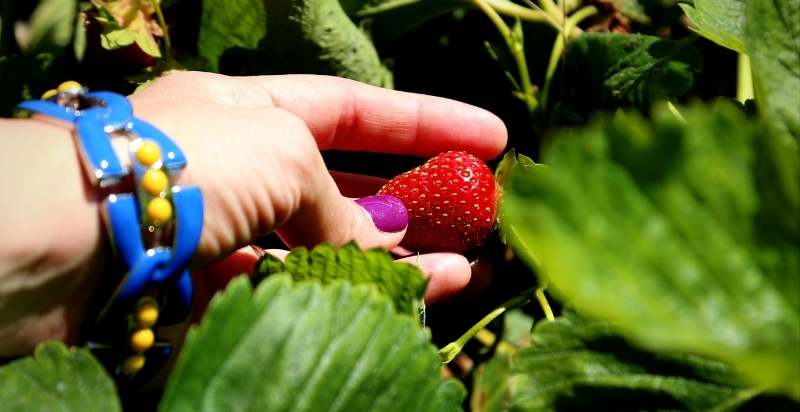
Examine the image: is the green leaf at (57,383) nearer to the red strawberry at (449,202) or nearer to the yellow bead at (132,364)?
the yellow bead at (132,364)

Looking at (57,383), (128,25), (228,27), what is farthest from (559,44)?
(57,383)

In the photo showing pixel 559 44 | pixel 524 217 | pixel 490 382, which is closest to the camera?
pixel 524 217

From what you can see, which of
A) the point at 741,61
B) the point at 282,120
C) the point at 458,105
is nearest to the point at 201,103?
the point at 282,120

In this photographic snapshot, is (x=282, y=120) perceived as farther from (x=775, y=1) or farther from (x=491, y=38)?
(x=491, y=38)

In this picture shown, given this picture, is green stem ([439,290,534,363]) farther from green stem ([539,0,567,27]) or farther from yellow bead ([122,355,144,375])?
green stem ([539,0,567,27])

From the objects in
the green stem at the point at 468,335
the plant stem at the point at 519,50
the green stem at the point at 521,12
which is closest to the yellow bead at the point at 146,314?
the green stem at the point at 468,335

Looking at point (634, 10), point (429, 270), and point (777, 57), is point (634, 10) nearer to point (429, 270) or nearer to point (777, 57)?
point (429, 270)
